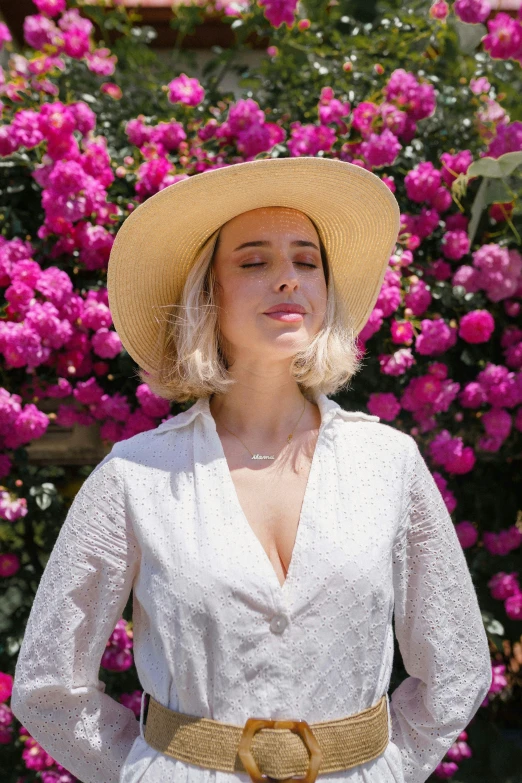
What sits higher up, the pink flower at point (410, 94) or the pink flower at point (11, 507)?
the pink flower at point (410, 94)

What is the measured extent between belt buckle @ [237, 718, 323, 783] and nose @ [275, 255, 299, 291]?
77cm

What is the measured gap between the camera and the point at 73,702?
5.25 feet

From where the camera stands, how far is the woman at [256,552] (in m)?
1.43

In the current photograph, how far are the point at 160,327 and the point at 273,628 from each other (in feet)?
2.45

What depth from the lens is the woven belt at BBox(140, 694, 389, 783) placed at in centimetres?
138

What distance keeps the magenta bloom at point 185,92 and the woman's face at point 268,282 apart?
112 centimetres

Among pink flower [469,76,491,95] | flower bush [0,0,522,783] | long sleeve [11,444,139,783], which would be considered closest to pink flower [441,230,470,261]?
flower bush [0,0,522,783]

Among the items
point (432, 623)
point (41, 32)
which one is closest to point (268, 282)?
point (432, 623)

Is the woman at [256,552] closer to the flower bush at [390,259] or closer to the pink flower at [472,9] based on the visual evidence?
the flower bush at [390,259]

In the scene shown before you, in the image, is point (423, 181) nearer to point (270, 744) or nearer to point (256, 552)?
point (256, 552)

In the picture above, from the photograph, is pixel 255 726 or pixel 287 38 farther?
pixel 287 38

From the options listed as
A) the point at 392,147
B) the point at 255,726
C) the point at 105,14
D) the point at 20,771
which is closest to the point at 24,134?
the point at 392,147

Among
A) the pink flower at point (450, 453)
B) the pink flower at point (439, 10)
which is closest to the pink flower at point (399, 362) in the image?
the pink flower at point (450, 453)

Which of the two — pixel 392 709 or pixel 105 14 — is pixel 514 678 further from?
pixel 105 14
